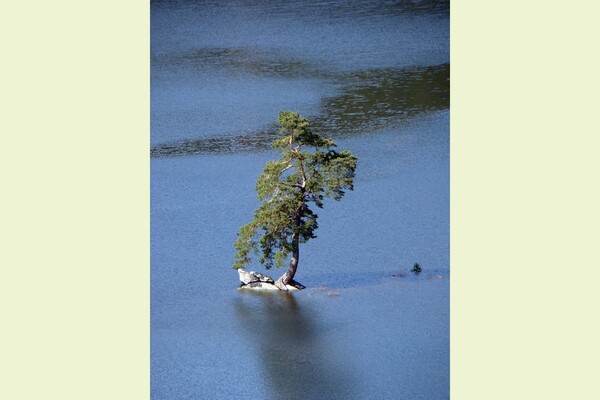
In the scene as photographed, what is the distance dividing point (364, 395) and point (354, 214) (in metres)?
3.58

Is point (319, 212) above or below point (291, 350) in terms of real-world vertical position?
above

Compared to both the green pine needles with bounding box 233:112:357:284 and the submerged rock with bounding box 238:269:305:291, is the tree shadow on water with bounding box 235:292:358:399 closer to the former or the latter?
the submerged rock with bounding box 238:269:305:291

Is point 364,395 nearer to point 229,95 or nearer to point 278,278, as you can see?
point 278,278

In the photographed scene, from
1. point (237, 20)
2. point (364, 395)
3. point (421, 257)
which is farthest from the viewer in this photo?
point (237, 20)

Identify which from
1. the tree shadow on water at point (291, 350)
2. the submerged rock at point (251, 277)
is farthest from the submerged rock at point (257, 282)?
the tree shadow on water at point (291, 350)

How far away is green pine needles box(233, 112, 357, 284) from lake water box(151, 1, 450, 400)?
0.50 meters

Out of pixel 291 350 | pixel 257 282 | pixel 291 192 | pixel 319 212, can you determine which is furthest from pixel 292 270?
pixel 319 212

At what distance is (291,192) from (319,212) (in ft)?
6.47

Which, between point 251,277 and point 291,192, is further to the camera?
point 251,277

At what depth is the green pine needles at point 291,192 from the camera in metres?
16.6

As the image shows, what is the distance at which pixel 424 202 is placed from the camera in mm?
18453

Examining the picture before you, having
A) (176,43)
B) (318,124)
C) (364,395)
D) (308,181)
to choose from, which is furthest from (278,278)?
(176,43)

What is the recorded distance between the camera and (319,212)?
61.2 ft

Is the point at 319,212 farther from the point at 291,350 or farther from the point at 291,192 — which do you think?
the point at 291,350
